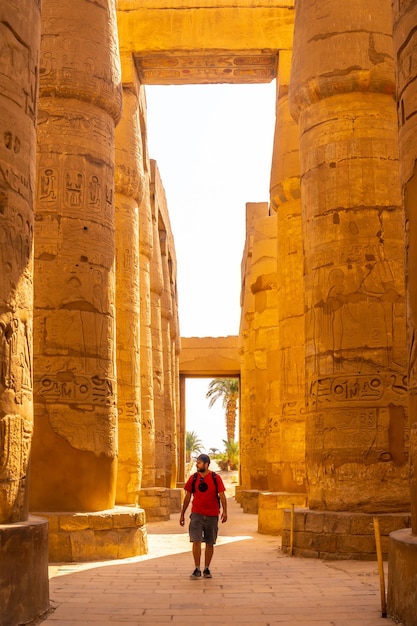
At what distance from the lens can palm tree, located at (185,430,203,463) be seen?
51222 millimetres

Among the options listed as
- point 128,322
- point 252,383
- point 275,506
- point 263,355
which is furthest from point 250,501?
point 128,322

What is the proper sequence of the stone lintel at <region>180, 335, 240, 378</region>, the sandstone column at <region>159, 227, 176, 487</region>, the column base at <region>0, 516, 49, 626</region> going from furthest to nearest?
the stone lintel at <region>180, 335, 240, 378</region>
the sandstone column at <region>159, 227, 176, 487</region>
the column base at <region>0, 516, 49, 626</region>

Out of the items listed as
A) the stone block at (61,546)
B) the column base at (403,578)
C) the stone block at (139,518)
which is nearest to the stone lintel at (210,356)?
the stone block at (139,518)

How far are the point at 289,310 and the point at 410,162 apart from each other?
810 centimetres

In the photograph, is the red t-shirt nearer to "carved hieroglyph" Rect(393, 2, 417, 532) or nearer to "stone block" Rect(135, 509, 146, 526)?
"stone block" Rect(135, 509, 146, 526)

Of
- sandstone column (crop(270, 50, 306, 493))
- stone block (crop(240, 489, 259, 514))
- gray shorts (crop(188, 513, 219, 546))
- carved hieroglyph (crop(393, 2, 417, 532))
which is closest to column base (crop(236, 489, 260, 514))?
stone block (crop(240, 489, 259, 514))

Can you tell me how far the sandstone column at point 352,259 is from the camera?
849 cm

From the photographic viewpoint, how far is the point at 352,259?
8867mm

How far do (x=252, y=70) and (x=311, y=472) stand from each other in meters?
9.57

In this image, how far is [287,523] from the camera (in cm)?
891

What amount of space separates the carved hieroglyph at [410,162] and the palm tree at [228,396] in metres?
37.2

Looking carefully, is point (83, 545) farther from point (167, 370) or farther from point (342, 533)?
point (167, 370)

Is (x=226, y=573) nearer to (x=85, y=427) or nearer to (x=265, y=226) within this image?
(x=85, y=427)

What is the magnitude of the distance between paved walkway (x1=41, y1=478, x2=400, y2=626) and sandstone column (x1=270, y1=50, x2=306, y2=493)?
341 centimetres
